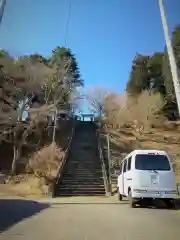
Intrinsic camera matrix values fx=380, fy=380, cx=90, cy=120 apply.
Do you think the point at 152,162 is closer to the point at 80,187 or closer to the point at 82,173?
the point at 80,187

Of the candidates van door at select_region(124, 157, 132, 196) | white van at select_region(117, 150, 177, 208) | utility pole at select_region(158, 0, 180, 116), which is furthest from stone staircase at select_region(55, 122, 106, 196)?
utility pole at select_region(158, 0, 180, 116)

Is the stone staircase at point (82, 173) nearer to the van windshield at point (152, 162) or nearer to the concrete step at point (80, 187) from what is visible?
the concrete step at point (80, 187)

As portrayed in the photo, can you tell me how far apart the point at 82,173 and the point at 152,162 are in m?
→ 14.6

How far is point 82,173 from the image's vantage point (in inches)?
1149

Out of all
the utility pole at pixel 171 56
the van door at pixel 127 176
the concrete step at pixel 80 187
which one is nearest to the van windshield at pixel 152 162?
the van door at pixel 127 176

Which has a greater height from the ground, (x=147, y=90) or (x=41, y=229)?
(x=147, y=90)

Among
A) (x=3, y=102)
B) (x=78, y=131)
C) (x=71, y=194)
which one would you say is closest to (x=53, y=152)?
(x=71, y=194)

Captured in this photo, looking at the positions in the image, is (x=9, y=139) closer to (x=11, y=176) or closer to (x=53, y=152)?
(x=11, y=176)

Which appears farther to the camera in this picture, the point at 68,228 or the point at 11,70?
the point at 11,70

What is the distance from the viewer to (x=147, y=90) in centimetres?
5562

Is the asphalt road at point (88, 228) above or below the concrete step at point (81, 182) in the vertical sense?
below

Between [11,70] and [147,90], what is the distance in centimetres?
2482

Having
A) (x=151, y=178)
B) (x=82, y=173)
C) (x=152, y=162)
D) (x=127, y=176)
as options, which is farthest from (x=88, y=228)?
(x=82, y=173)

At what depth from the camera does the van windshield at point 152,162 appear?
14992 mm
